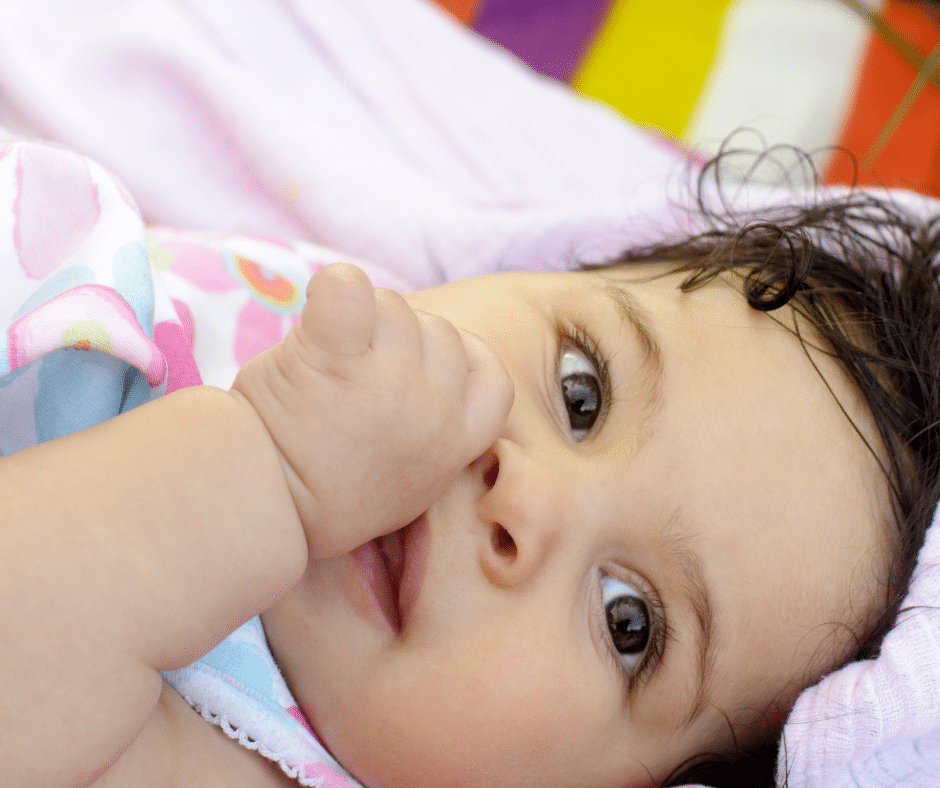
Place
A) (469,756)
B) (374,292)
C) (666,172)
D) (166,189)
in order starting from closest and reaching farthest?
1. (374,292)
2. (469,756)
3. (166,189)
4. (666,172)

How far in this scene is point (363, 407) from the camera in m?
0.65

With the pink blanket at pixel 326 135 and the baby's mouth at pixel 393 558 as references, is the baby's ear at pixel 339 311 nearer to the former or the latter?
the baby's mouth at pixel 393 558

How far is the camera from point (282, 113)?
1374 millimetres

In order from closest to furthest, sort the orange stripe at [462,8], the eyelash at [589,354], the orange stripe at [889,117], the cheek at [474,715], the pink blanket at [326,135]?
1. the cheek at [474,715]
2. the eyelash at [589,354]
3. the pink blanket at [326,135]
4. the orange stripe at [889,117]
5. the orange stripe at [462,8]

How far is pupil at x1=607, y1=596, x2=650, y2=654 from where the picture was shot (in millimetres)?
→ 817

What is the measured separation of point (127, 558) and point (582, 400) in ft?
1.58

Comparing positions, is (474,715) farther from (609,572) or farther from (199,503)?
(199,503)

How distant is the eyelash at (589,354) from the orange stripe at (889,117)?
114 centimetres

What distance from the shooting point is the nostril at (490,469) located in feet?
2.53

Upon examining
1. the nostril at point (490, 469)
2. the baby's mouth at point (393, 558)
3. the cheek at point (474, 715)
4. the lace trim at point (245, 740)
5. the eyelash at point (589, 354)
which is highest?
the eyelash at point (589, 354)

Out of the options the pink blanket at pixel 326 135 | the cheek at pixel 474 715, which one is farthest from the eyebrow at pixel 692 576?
the pink blanket at pixel 326 135

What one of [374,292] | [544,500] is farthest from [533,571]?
[374,292]

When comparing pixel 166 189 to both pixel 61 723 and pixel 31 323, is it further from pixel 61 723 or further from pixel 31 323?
pixel 61 723

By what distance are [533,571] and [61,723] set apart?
40cm
